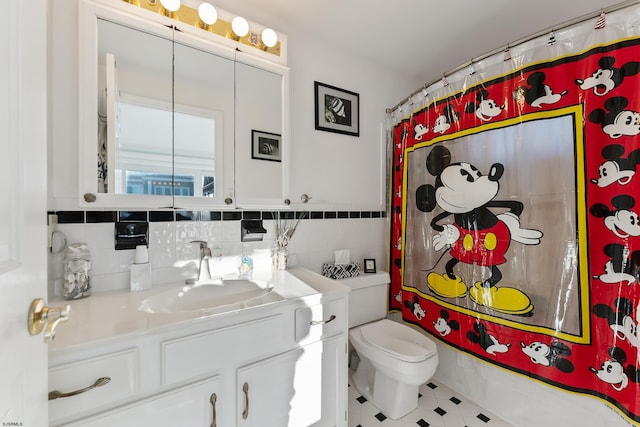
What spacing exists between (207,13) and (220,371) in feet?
Answer: 5.21

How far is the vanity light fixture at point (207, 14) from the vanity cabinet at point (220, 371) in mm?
1337

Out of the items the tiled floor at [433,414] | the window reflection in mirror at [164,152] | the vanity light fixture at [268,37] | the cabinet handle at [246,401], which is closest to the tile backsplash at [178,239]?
the window reflection in mirror at [164,152]


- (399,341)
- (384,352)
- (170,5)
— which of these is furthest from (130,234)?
(399,341)

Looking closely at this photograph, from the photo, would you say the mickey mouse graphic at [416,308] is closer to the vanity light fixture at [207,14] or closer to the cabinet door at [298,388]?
the cabinet door at [298,388]

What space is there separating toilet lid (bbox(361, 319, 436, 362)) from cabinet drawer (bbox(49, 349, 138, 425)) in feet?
3.76

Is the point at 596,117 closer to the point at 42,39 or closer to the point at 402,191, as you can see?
the point at 402,191

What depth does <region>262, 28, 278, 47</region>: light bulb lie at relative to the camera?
4.73 ft

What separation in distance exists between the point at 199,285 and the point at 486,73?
181cm

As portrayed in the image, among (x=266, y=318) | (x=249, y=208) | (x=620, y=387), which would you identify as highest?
(x=249, y=208)

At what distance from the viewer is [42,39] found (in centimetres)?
58

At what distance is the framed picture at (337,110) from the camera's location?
174 cm

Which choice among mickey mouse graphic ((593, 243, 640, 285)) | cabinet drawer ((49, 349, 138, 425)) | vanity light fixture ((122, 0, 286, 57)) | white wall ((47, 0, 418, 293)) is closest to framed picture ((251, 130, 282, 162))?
white wall ((47, 0, 418, 293))

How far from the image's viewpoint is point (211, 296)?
123 centimetres

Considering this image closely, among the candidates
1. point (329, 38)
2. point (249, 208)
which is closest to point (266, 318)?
point (249, 208)
